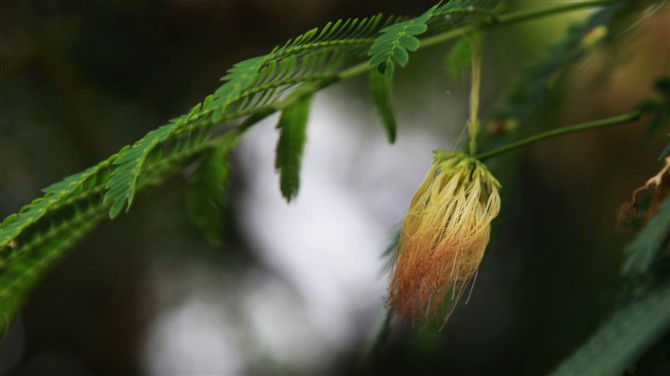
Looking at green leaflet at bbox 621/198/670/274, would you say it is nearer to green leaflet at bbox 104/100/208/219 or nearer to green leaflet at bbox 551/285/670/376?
green leaflet at bbox 551/285/670/376

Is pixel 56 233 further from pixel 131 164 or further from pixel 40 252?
pixel 131 164

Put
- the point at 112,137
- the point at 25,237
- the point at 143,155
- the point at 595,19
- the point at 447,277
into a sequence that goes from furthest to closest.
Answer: the point at 112,137 < the point at 595,19 < the point at 25,237 < the point at 447,277 < the point at 143,155

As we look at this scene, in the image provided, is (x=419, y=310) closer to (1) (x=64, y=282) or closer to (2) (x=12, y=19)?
(2) (x=12, y=19)

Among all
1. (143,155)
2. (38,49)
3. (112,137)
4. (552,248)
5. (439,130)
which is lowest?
(552,248)

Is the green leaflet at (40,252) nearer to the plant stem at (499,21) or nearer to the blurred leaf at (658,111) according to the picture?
the plant stem at (499,21)

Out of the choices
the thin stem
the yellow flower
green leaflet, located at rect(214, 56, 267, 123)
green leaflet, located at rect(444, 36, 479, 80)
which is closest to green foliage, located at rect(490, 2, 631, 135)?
green leaflet, located at rect(444, 36, 479, 80)

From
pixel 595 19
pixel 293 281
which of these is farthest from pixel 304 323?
pixel 595 19

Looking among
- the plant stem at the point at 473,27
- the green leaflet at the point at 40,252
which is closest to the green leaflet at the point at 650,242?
the plant stem at the point at 473,27
